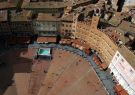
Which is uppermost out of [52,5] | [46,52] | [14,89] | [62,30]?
[52,5]

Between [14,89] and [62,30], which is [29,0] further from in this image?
[14,89]

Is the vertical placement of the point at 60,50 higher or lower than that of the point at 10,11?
lower

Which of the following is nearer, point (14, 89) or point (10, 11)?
point (14, 89)

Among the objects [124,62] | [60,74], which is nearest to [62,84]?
[60,74]

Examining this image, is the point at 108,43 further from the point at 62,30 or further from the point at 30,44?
the point at 30,44

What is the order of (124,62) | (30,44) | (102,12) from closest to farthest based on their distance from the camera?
(124,62) < (102,12) < (30,44)

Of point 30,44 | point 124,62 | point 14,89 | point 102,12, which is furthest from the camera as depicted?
point 30,44

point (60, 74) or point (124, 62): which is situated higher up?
point (124, 62)

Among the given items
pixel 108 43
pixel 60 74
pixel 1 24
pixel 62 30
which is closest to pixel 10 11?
pixel 1 24

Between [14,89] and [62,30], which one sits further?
[62,30]
